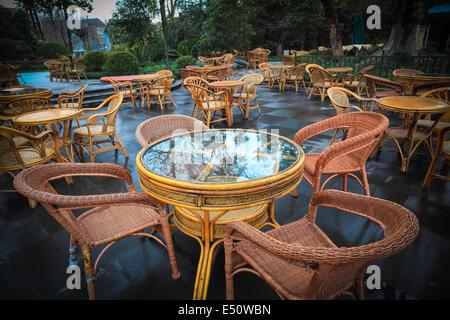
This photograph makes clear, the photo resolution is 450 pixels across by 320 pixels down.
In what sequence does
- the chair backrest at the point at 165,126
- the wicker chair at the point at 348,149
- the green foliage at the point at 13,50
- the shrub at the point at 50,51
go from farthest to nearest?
the shrub at the point at 50,51, the green foliage at the point at 13,50, the chair backrest at the point at 165,126, the wicker chair at the point at 348,149

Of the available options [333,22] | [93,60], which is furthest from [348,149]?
[93,60]

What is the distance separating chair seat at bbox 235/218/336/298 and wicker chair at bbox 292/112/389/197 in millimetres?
410

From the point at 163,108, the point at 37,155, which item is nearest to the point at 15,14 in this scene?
the point at 163,108

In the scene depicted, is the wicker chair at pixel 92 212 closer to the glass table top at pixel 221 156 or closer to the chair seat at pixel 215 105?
the glass table top at pixel 221 156

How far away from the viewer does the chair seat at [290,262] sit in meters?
1.04

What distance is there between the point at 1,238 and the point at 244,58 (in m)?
15.2

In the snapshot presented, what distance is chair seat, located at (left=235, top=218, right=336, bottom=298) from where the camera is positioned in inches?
41.0

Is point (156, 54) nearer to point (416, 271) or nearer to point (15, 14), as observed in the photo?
point (15, 14)

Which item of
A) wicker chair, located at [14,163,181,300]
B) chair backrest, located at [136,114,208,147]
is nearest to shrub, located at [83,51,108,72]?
chair backrest, located at [136,114,208,147]

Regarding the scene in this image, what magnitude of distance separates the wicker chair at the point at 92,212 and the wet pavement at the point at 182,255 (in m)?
0.18

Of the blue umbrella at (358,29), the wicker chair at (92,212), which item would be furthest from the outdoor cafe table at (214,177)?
the blue umbrella at (358,29)

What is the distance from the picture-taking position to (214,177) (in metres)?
1.34

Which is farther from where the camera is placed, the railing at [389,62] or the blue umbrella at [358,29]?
the blue umbrella at [358,29]

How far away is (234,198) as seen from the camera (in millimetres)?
1210
